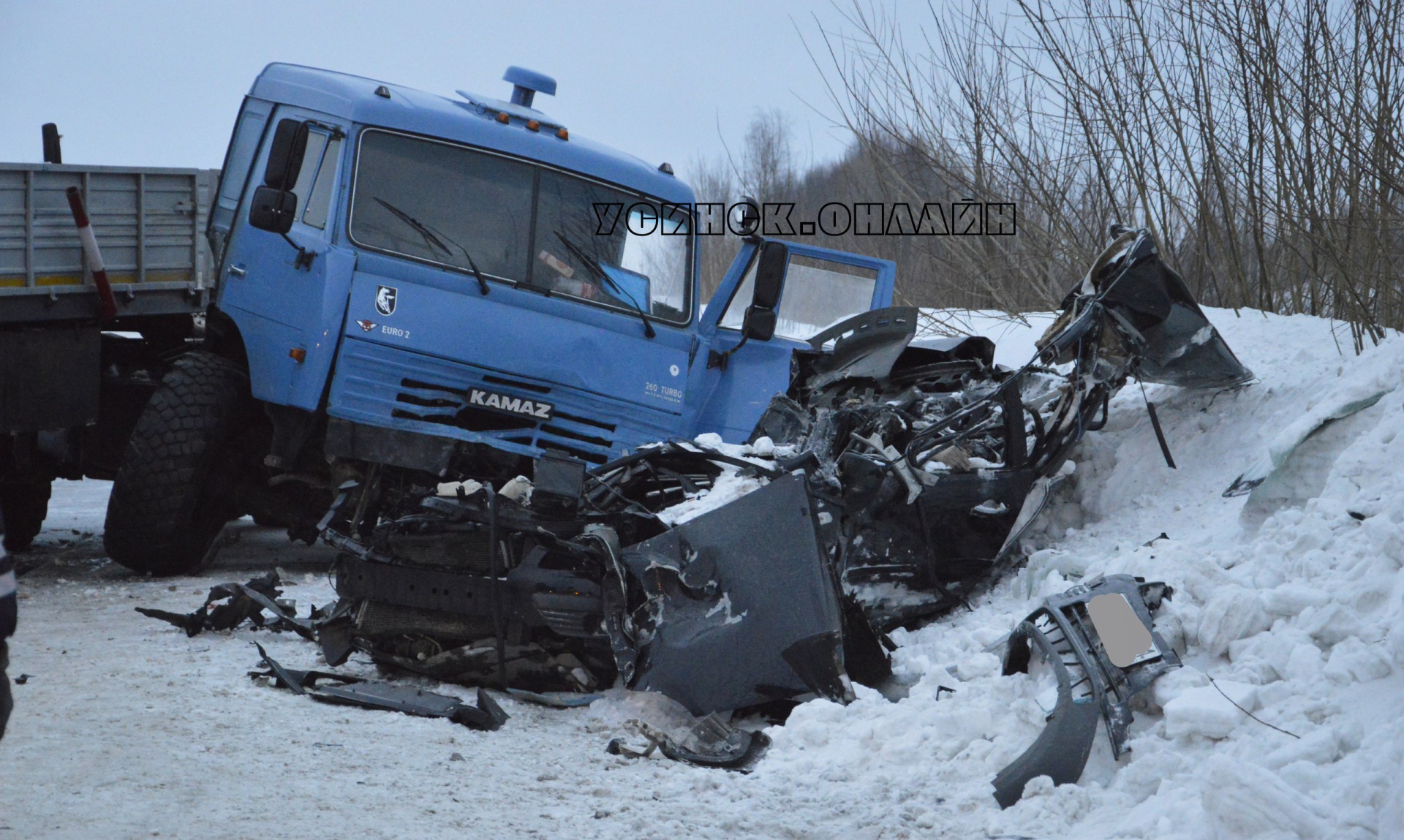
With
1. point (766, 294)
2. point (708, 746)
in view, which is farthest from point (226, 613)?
point (766, 294)

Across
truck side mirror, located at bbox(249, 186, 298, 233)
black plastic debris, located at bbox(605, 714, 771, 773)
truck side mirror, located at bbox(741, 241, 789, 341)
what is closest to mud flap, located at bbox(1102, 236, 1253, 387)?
truck side mirror, located at bbox(741, 241, 789, 341)

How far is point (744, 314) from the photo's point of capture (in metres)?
6.89

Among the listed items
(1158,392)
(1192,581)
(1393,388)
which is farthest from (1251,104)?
(1192,581)

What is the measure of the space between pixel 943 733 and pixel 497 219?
3625 millimetres

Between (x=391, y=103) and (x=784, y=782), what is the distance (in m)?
4.18

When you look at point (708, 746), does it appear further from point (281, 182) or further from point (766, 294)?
point (281, 182)

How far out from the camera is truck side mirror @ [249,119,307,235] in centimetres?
615

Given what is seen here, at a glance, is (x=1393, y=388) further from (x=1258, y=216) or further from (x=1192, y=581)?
(x=1258, y=216)

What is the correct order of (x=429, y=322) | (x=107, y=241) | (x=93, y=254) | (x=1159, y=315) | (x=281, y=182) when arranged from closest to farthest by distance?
(x=1159, y=315)
(x=429, y=322)
(x=281, y=182)
(x=93, y=254)
(x=107, y=241)

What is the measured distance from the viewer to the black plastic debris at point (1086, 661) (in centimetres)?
362

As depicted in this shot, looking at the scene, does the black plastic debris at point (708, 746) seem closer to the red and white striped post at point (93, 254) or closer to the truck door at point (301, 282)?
the truck door at point (301, 282)

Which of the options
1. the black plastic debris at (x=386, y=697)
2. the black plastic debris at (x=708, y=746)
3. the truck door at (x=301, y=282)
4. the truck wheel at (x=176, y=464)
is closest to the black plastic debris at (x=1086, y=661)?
the black plastic debris at (x=708, y=746)

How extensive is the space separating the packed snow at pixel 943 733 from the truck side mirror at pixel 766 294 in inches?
83.1

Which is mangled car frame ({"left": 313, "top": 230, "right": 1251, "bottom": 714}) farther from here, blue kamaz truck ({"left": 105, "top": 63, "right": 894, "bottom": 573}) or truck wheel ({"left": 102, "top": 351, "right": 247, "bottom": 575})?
truck wheel ({"left": 102, "top": 351, "right": 247, "bottom": 575})
